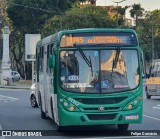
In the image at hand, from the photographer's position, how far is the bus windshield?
15.6 m

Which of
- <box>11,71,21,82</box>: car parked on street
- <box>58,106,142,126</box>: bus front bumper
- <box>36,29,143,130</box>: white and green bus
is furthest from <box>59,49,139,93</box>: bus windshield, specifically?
<box>11,71,21,82</box>: car parked on street

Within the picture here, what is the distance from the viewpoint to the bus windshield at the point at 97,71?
51.2 feet

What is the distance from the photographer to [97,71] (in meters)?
15.7

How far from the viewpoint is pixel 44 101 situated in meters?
20.0

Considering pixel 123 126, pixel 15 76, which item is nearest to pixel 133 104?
pixel 123 126

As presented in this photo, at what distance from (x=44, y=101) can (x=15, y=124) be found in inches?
50.0

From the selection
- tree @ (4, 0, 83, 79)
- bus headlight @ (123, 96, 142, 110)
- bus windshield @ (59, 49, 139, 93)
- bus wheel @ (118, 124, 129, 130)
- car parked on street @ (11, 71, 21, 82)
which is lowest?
car parked on street @ (11, 71, 21, 82)

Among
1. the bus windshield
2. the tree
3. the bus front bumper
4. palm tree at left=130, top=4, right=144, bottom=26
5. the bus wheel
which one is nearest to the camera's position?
the bus front bumper

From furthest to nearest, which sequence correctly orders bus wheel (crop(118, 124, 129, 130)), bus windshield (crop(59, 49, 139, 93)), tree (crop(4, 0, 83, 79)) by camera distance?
tree (crop(4, 0, 83, 79)) < bus wheel (crop(118, 124, 129, 130)) < bus windshield (crop(59, 49, 139, 93))

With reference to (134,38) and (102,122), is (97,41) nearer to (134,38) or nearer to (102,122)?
(134,38)

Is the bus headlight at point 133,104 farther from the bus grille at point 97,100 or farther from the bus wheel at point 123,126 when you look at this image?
the bus wheel at point 123,126

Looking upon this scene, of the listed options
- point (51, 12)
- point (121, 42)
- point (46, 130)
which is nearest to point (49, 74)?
point (46, 130)

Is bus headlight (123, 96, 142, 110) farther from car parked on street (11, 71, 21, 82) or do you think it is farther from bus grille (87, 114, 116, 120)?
car parked on street (11, 71, 21, 82)

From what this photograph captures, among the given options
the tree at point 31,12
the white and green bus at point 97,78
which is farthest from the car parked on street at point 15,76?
the white and green bus at point 97,78
